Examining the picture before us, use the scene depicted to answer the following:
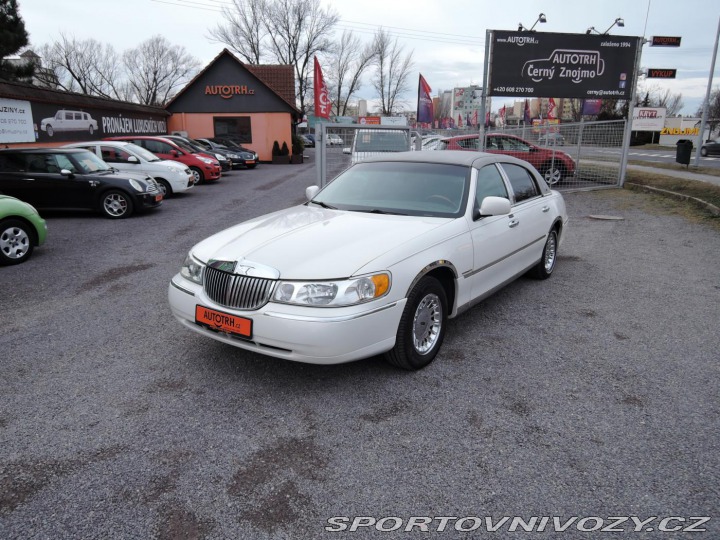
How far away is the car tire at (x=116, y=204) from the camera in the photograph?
10930 mm

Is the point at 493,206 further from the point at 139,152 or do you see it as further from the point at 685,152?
the point at 685,152

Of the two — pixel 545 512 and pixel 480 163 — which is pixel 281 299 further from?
pixel 480 163

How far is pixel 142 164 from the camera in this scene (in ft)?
46.5

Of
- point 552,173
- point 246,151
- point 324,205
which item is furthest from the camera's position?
point 246,151

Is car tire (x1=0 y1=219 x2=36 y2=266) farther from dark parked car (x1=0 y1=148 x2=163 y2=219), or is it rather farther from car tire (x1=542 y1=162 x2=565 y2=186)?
car tire (x1=542 y1=162 x2=565 y2=186)

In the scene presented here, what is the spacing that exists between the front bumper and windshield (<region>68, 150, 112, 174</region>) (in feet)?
30.1

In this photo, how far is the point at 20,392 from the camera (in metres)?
3.60

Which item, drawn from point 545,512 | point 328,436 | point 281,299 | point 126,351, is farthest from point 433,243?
point 126,351

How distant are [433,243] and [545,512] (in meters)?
1.99

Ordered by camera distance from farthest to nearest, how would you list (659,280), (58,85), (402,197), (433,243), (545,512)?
(58,85) < (659,280) < (402,197) < (433,243) < (545,512)

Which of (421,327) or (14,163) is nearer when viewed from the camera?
(421,327)

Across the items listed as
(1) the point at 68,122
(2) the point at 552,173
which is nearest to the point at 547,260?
(2) the point at 552,173

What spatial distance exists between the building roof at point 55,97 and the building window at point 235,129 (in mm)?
6529

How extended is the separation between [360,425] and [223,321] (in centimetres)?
117
